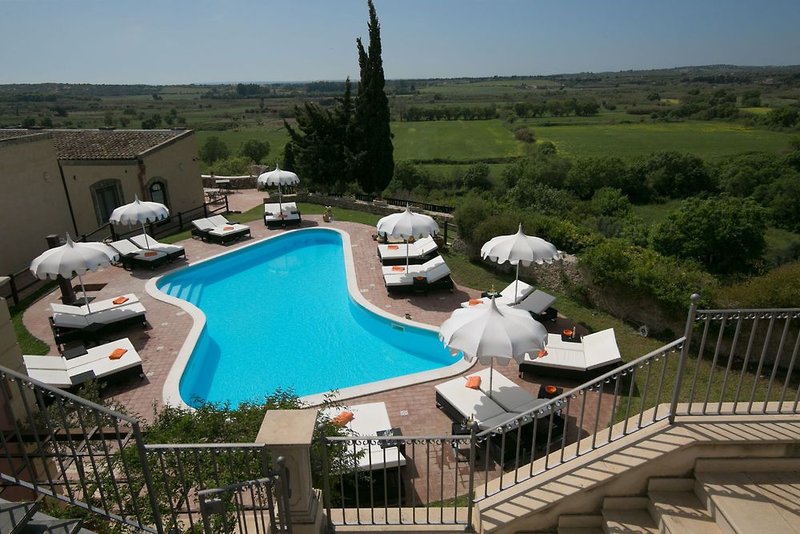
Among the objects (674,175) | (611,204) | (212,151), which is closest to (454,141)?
(674,175)

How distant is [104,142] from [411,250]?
1736 cm

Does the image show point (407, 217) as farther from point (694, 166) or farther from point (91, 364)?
point (694, 166)

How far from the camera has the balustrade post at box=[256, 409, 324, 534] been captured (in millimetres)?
4008

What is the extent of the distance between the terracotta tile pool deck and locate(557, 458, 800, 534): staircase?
11.6 feet

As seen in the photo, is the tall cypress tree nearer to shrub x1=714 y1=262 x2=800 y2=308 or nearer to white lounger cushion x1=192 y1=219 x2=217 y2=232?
white lounger cushion x1=192 y1=219 x2=217 y2=232

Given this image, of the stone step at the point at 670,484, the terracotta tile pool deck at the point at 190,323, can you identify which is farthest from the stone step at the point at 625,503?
the terracotta tile pool deck at the point at 190,323

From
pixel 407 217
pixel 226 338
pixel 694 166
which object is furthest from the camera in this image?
pixel 694 166

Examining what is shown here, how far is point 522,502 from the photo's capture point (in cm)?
497

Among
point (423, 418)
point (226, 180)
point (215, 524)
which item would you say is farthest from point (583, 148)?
point (215, 524)

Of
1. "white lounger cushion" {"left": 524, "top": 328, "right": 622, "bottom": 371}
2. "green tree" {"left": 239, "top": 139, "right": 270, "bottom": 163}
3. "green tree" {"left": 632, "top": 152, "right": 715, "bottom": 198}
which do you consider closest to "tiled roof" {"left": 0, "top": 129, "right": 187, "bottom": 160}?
"white lounger cushion" {"left": 524, "top": 328, "right": 622, "bottom": 371}

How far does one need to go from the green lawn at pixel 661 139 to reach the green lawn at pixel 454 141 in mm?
7992

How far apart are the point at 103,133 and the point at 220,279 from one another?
46.0 feet

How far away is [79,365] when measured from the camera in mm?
9898

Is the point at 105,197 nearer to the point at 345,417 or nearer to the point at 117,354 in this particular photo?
the point at 117,354
